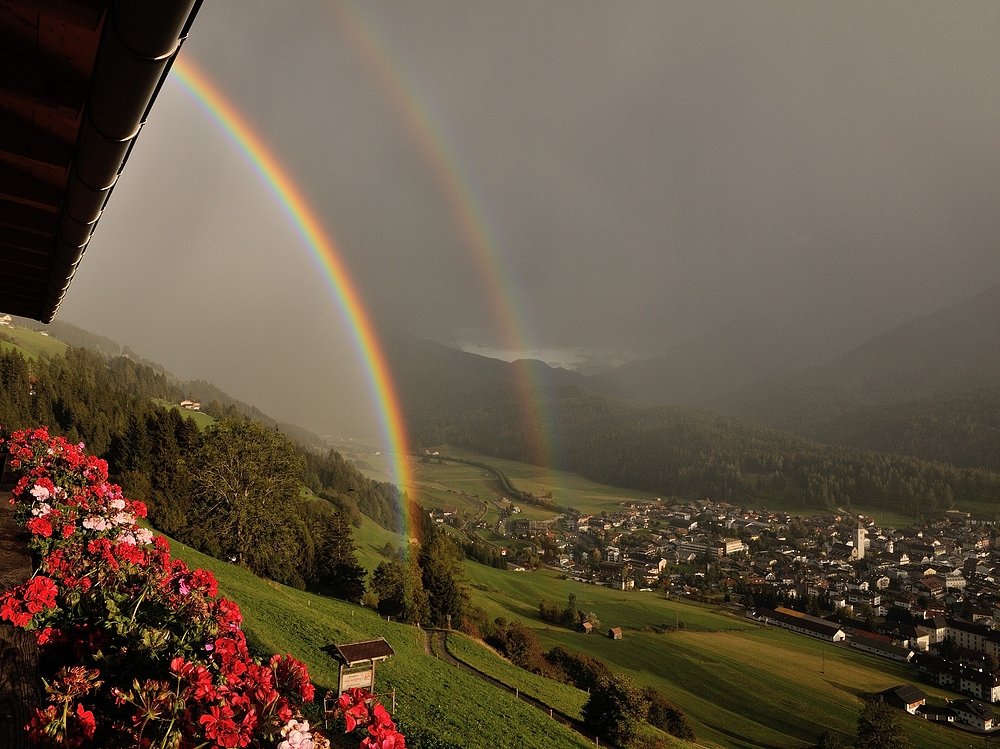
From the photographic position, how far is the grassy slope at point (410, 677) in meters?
11.5

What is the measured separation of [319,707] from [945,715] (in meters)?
59.0

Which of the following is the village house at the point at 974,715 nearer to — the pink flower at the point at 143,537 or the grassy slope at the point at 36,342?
the pink flower at the point at 143,537

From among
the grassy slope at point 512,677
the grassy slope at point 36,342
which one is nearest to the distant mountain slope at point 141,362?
the grassy slope at point 36,342

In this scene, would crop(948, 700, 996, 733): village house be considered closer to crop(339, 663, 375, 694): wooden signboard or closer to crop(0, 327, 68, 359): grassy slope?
crop(339, 663, 375, 694): wooden signboard

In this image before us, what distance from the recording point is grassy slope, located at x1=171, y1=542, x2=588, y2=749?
11.5 metres

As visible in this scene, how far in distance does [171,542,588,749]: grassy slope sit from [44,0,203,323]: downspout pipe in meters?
9.84

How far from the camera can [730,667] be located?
45156 millimetres

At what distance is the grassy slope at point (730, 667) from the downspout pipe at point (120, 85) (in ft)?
120

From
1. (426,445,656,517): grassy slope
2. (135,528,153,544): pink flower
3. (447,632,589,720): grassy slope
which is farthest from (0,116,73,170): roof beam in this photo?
(426,445,656,517): grassy slope

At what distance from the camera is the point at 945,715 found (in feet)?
149

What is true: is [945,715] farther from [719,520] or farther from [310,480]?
[719,520]

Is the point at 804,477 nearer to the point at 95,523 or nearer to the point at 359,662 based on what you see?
the point at 359,662

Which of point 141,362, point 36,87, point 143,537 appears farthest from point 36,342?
point 36,87

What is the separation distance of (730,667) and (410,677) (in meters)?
40.2
